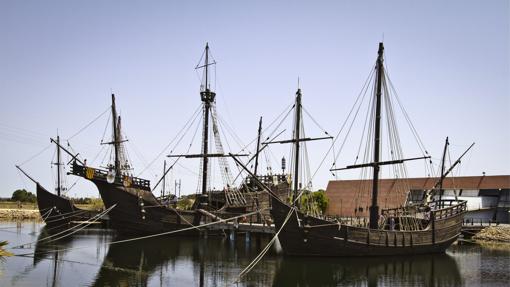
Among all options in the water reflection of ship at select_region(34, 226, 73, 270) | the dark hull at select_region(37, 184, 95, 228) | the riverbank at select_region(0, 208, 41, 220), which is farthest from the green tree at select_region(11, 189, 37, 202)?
the water reflection of ship at select_region(34, 226, 73, 270)

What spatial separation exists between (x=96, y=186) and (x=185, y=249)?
11171 mm

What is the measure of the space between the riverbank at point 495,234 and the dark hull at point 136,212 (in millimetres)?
27762

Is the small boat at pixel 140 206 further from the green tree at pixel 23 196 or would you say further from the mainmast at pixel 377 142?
the green tree at pixel 23 196

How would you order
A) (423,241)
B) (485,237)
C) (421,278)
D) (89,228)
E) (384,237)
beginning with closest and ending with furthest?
1. (421,278)
2. (384,237)
3. (423,241)
4. (485,237)
5. (89,228)

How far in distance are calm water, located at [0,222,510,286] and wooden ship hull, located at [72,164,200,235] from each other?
424 cm

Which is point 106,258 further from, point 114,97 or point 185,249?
point 114,97

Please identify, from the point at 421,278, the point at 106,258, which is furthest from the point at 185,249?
the point at 421,278

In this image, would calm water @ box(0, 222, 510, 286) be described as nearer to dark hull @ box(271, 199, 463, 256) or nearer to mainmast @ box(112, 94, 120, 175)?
dark hull @ box(271, 199, 463, 256)

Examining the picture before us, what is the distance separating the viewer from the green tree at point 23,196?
8219 cm

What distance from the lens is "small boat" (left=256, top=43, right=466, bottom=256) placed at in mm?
26891

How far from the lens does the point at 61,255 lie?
26781 mm

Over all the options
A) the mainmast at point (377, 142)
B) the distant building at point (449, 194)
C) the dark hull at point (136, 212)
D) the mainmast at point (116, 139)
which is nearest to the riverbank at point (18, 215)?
the mainmast at point (116, 139)

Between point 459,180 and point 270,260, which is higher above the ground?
point 459,180

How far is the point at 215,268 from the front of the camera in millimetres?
24125
